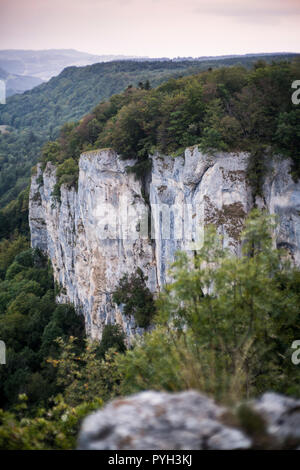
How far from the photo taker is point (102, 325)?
3127cm

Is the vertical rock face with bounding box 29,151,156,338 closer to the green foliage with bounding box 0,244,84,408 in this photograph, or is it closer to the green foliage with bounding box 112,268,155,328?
the green foliage with bounding box 112,268,155,328

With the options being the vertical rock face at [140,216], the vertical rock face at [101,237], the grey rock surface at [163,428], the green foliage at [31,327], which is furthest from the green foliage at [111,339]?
the grey rock surface at [163,428]

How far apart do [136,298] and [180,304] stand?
12.0 m

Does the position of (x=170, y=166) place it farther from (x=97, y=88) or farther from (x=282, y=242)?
→ (x=97, y=88)

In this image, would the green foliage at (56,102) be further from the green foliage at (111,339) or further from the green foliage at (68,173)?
the green foliage at (111,339)

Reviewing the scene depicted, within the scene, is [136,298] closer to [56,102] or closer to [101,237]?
[101,237]

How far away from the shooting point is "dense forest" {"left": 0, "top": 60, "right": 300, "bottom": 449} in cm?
788

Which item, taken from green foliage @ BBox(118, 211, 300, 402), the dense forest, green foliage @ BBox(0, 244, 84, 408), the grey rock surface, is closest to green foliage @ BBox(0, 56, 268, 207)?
green foliage @ BBox(0, 244, 84, 408)

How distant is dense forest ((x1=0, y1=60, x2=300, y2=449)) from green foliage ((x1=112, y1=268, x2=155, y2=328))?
92 millimetres

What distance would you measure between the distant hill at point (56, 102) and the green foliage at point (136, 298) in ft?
215

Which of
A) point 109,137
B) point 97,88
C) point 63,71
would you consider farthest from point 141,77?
point 109,137

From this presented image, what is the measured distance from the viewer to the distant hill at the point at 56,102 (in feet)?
322

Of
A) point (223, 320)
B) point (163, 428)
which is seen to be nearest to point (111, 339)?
point (223, 320)
